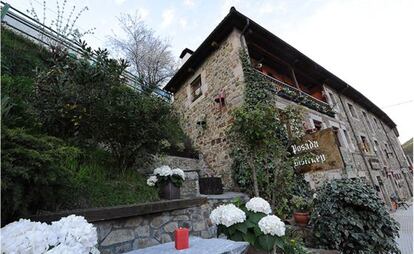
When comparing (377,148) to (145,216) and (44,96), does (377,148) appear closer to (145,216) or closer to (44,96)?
(145,216)

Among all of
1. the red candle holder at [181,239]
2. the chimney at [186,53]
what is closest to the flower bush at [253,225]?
the red candle holder at [181,239]

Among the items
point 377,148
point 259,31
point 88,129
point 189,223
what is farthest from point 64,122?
point 377,148

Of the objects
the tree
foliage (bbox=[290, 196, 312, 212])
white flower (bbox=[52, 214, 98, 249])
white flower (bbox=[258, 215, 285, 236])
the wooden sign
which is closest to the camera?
white flower (bbox=[52, 214, 98, 249])

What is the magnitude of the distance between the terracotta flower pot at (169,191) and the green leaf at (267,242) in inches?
66.6

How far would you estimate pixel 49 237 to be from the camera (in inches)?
47.0

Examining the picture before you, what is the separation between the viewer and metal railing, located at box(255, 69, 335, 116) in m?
6.61

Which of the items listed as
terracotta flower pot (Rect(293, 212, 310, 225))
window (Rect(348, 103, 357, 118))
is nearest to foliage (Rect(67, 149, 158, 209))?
terracotta flower pot (Rect(293, 212, 310, 225))

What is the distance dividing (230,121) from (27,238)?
5.28m

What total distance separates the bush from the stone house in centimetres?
243

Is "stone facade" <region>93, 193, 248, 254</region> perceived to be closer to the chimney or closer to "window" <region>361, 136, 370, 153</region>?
the chimney

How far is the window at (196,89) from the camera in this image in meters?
8.34

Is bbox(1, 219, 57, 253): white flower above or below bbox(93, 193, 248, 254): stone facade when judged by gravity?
above

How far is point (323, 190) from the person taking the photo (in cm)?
365

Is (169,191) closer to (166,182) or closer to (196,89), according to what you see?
(166,182)
